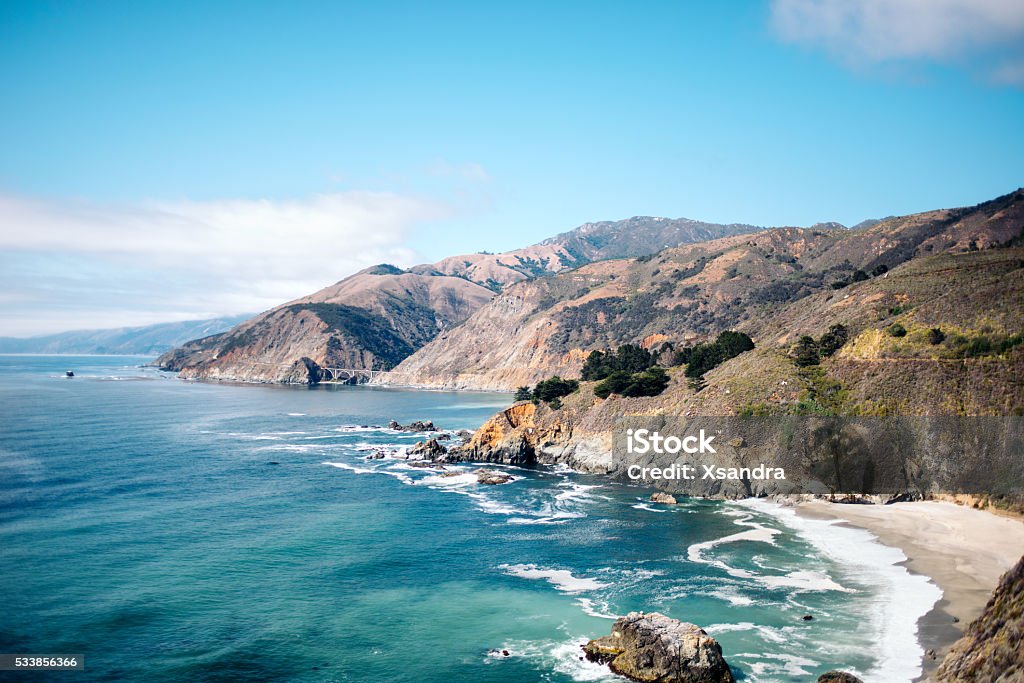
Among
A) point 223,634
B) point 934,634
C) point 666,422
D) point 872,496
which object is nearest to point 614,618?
point 934,634

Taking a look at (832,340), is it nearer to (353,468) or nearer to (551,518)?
(551,518)

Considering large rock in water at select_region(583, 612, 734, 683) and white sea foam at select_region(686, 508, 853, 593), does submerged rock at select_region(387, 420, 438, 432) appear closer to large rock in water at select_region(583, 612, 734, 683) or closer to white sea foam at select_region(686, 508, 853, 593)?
white sea foam at select_region(686, 508, 853, 593)

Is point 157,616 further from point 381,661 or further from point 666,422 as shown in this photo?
point 666,422

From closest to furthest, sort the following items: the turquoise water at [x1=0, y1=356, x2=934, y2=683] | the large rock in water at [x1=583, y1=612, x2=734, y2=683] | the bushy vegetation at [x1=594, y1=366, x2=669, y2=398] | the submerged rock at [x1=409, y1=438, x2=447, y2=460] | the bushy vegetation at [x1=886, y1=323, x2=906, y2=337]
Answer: the large rock in water at [x1=583, y1=612, x2=734, y2=683], the turquoise water at [x1=0, y1=356, x2=934, y2=683], the bushy vegetation at [x1=886, y1=323, x2=906, y2=337], the bushy vegetation at [x1=594, y1=366, x2=669, y2=398], the submerged rock at [x1=409, y1=438, x2=447, y2=460]

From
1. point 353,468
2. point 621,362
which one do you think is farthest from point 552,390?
point 353,468

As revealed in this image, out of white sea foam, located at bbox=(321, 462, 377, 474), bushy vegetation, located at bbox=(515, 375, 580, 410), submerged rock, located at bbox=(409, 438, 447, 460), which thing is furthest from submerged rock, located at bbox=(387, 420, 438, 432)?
white sea foam, located at bbox=(321, 462, 377, 474)

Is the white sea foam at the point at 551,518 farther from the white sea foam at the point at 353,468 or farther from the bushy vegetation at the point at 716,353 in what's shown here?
the bushy vegetation at the point at 716,353
